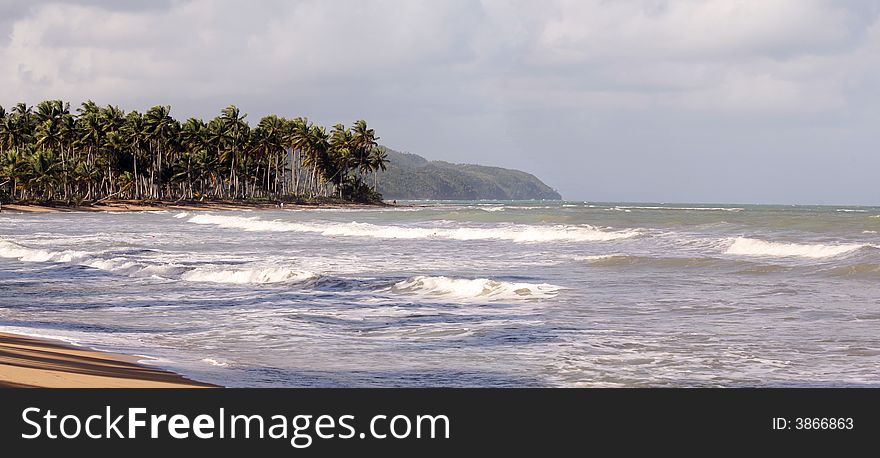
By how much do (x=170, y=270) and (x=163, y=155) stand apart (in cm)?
10900

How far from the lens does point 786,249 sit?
1246 inches

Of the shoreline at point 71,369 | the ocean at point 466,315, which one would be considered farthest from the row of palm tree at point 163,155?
the shoreline at point 71,369

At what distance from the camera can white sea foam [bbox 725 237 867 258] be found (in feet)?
96.8

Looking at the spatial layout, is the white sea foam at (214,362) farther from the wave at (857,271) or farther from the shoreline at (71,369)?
the wave at (857,271)

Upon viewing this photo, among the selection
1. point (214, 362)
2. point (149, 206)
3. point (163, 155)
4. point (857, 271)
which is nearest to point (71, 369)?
point (214, 362)

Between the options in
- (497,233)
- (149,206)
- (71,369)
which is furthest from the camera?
(149,206)

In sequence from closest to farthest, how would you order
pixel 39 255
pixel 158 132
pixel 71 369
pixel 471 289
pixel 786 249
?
pixel 71 369
pixel 471 289
pixel 39 255
pixel 786 249
pixel 158 132

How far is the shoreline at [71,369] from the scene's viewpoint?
313 inches

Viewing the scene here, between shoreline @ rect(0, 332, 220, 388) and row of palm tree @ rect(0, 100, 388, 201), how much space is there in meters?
92.0

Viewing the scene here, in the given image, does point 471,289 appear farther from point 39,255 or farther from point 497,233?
point 497,233

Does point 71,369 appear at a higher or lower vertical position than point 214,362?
higher
